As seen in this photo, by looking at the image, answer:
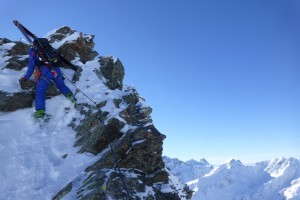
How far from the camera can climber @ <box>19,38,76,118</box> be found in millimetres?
14117

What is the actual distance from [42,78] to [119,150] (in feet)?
19.4

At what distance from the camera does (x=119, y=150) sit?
11336 millimetres

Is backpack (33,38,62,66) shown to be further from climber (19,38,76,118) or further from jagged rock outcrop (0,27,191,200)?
jagged rock outcrop (0,27,191,200)

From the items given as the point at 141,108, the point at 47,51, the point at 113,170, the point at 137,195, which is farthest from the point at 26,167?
the point at 47,51

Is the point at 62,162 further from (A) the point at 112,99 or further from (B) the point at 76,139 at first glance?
(A) the point at 112,99

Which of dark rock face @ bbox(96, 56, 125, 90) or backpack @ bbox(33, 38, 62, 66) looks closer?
backpack @ bbox(33, 38, 62, 66)

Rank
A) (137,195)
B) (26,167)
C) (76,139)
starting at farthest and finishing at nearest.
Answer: (76,139)
(26,167)
(137,195)

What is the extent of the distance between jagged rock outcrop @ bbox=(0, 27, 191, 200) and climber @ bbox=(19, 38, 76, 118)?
36.1 inches

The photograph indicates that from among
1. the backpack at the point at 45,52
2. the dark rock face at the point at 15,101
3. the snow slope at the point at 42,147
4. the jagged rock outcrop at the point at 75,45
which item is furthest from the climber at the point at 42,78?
the jagged rock outcrop at the point at 75,45

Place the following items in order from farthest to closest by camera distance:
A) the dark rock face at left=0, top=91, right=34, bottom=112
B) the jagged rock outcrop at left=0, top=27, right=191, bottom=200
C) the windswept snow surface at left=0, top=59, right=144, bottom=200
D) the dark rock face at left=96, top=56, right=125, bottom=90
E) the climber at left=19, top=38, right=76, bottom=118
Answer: the dark rock face at left=96, top=56, right=125, bottom=90 < the dark rock face at left=0, top=91, right=34, bottom=112 < the climber at left=19, top=38, right=76, bottom=118 < the windswept snow surface at left=0, top=59, right=144, bottom=200 < the jagged rock outcrop at left=0, top=27, right=191, bottom=200

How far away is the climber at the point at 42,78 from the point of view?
14117mm

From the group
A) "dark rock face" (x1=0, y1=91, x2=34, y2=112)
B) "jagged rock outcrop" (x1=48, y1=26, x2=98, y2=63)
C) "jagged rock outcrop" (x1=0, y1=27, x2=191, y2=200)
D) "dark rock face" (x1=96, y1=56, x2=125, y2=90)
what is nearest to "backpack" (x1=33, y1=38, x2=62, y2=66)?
"jagged rock outcrop" (x1=0, y1=27, x2=191, y2=200)

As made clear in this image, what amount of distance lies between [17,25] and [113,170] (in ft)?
35.8

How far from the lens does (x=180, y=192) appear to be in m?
11.3
